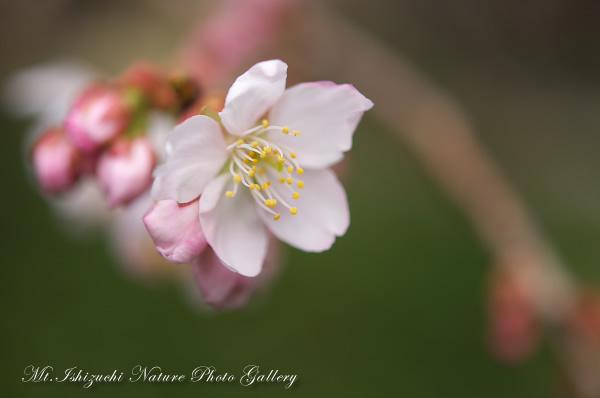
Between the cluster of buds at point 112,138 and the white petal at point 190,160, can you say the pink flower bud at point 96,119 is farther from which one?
the white petal at point 190,160

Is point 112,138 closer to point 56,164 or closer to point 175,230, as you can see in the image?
point 56,164

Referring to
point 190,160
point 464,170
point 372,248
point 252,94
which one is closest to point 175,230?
point 190,160

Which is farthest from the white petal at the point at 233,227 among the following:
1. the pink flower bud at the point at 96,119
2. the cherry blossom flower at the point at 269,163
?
the pink flower bud at the point at 96,119

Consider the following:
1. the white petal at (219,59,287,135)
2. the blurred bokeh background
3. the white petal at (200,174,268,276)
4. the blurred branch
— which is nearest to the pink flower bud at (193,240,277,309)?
the white petal at (200,174,268,276)

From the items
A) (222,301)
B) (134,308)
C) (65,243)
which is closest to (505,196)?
(222,301)

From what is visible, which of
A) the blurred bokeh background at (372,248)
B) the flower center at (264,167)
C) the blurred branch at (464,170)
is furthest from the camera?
the blurred bokeh background at (372,248)

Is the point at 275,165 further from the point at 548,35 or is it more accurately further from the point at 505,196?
the point at 548,35

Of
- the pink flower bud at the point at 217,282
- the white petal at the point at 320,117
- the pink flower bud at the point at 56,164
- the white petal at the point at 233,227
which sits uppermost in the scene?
the white petal at the point at 320,117

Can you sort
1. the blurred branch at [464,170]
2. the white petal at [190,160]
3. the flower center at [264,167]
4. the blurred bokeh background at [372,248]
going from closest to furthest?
1. the white petal at [190,160]
2. the flower center at [264,167]
3. the blurred branch at [464,170]
4. the blurred bokeh background at [372,248]

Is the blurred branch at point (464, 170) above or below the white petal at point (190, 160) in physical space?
below
